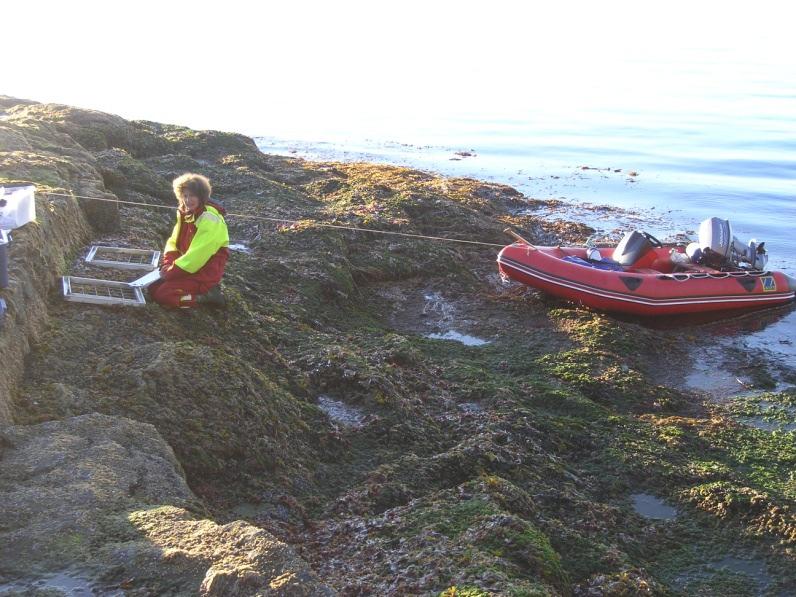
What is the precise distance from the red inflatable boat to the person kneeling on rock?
503 centimetres

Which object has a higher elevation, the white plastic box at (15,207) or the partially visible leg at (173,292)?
the white plastic box at (15,207)

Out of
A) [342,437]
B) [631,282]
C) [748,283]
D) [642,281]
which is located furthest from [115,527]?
[748,283]

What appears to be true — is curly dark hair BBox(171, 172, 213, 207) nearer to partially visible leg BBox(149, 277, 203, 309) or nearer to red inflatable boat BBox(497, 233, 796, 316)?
partially visible leg BBox(149, 277, 203, 309)

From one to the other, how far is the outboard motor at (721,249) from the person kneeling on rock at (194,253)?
7.61m

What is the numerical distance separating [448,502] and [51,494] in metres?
2.24

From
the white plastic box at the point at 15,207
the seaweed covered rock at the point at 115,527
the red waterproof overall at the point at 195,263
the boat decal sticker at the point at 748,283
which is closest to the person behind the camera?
the seaweed covered rock at the point at 115,527

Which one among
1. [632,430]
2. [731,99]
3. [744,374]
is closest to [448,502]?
[632,430]

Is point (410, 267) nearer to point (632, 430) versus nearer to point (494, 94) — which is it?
point (632, 430)

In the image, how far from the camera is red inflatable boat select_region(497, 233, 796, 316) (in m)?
9.71

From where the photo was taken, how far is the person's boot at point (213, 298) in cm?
607

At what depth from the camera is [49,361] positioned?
4844 millimetres

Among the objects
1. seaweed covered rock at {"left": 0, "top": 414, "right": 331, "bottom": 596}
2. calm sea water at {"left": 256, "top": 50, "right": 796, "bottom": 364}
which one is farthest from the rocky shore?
calm sea water at {"left": 256, "top": 50, "right": 796, "bottom": 364}

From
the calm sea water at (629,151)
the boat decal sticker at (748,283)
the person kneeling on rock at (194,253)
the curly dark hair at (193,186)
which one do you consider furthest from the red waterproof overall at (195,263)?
the calm sea water at (629,151)

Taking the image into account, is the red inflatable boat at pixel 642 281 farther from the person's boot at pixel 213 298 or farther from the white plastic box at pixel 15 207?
the white plastic box at pixel 15 207
